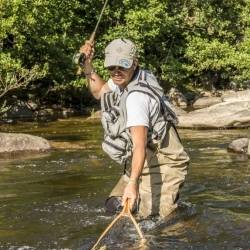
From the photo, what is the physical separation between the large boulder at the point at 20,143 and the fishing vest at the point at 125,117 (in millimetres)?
8466

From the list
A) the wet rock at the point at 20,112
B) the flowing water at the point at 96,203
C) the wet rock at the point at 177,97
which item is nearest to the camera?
the flowing water at the point at 96,203

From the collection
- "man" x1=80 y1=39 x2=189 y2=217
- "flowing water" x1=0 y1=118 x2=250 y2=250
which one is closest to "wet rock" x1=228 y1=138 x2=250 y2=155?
"flowing water" x1=0 y1=118 x2=250 y2=250

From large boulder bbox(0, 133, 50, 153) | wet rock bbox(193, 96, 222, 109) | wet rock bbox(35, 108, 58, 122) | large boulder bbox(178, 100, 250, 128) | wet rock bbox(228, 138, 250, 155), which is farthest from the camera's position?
wet rock bbox(193, 96, 222, 109)

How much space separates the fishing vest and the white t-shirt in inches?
2.0

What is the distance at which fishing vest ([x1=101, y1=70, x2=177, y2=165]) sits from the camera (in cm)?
633

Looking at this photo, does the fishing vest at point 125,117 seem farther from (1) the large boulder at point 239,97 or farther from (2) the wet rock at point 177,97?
(2) the wet rock at point 177,97

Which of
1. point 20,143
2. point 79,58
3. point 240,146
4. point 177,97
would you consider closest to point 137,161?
A: point 79,58

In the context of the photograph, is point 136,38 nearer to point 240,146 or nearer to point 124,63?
point 240,146

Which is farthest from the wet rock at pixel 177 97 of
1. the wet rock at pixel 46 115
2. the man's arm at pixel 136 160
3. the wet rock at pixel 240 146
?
the man's arm at pixel 136 160

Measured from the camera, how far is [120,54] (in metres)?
6.18

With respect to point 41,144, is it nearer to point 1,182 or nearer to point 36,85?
point 1,182

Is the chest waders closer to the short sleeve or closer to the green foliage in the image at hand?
the short sleeve

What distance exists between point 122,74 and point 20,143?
9297mm

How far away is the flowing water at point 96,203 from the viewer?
702cm
